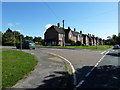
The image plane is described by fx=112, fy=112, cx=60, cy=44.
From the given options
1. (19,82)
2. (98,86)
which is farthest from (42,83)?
(98,86)

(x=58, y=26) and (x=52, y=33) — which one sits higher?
(x=58, y=26)

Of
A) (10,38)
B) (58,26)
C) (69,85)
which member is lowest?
(69,85)

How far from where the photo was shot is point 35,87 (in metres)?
4.29

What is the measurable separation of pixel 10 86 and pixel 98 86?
3431 millimetres

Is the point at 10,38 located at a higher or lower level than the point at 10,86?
higher

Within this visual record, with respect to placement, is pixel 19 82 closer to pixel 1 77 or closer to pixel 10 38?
pixel 1 77

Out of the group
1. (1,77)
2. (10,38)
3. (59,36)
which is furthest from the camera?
(59,36)

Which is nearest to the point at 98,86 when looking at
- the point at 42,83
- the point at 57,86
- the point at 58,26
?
the point at 57,86

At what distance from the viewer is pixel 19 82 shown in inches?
184

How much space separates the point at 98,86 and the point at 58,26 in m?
53.1

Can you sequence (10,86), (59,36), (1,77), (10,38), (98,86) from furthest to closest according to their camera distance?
(59,36)
(10,38)
(1,77)
(98,86)
(10,86)

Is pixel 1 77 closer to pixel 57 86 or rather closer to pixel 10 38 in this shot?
pixel 57 86

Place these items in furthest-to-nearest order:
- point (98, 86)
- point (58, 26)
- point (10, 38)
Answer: point (58, 26) → point (10, 38) → point (98, 86)

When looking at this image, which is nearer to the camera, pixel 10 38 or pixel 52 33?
pixel 10 38
